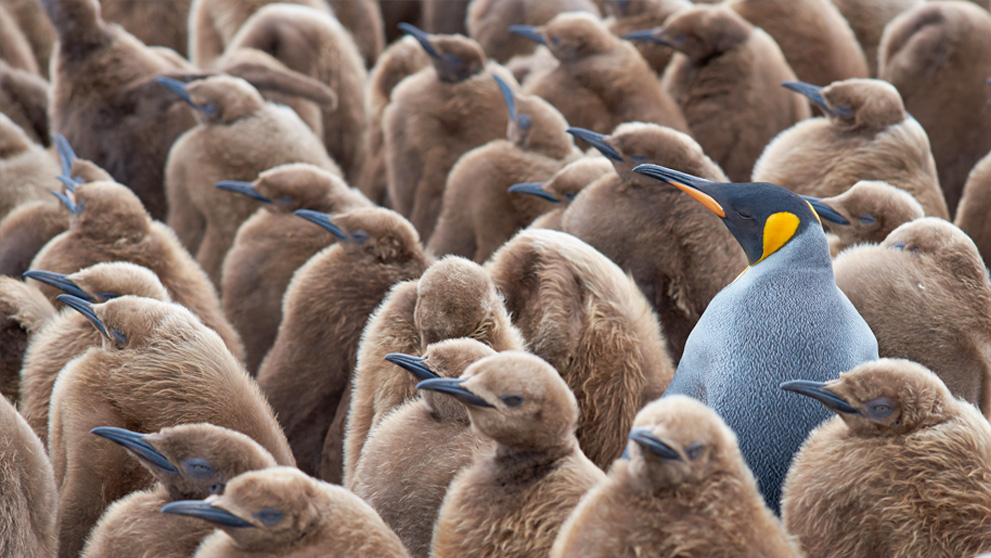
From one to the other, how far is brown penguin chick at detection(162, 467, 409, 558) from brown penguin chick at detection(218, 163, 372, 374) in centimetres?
144

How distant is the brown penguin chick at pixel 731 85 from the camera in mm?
3830

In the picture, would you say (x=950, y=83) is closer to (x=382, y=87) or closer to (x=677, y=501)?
(x=382, y=87)

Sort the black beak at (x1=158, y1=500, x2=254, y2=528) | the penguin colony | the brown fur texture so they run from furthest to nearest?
1. the brown fur texture
2. the penguin colony
3. the black beak at (x1=158, y1=500, x2=254, y2=528)

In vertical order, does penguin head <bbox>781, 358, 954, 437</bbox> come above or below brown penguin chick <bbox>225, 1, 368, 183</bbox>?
above

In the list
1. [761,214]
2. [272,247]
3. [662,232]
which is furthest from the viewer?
[272,247]

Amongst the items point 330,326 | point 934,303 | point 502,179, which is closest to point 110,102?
point 502,179

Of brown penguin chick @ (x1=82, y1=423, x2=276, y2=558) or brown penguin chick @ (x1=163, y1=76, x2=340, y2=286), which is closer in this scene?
brown penguin chick @ (x1=82, y1=423, x2=276, y2=558)

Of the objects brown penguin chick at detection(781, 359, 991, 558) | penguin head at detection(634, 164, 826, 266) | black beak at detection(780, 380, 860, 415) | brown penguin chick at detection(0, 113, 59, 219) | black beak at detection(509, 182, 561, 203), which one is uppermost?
penguin head at detection(634, 164, 826, 266)

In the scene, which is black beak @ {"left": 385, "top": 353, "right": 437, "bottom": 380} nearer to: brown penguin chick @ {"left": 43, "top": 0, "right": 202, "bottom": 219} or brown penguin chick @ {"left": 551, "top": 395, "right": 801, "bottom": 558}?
brown penguin chick @ {"left": 551, "top": 395, "right": 801, "bottom": 558}

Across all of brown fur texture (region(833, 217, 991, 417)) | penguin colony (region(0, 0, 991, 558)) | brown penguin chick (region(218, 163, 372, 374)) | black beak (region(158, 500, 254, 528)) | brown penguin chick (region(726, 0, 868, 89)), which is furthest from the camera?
brown penguin chick (region(726, 0, 868, 89))

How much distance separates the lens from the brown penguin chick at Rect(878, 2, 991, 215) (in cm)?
391

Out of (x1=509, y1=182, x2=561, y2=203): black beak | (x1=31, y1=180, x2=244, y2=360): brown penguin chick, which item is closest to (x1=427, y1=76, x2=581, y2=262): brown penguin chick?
(x1=509, y1=182, x2=561, y2=203): black beak

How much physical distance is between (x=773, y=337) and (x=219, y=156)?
86.5 inches

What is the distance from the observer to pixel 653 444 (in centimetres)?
161
